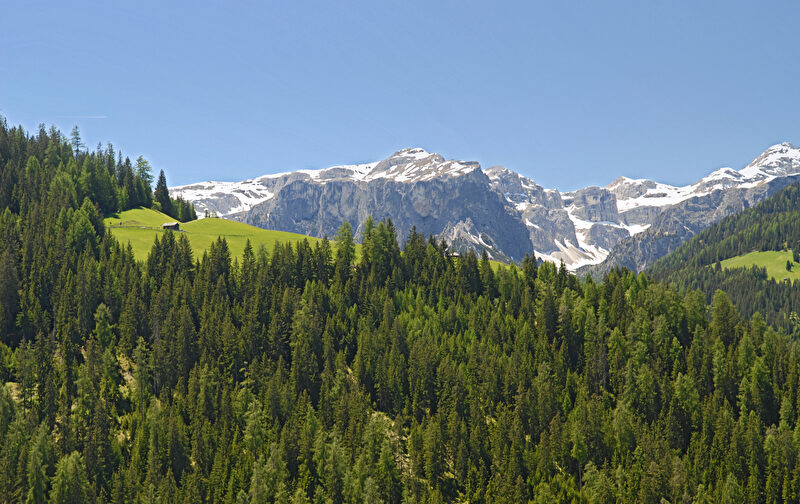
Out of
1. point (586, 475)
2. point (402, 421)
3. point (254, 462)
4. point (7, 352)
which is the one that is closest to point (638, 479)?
point (586, 475)

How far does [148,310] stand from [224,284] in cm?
1867

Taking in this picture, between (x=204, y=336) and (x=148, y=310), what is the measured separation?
1680 cm

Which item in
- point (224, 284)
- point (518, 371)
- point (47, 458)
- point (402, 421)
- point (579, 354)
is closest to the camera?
point (47, 458)

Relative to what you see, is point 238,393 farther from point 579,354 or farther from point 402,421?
point 579,354

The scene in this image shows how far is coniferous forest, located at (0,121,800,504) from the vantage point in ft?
422

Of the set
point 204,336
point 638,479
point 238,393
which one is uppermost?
point 204,336

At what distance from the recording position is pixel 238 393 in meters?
148

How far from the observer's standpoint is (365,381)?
155 m

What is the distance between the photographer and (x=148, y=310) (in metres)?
165

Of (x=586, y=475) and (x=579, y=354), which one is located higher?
(x=579, y=354)

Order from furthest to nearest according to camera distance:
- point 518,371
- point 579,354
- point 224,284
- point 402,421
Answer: point 224,284
point 579,354
point 518,371
point 402,421

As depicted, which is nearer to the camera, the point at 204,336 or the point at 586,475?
the point at 586,475

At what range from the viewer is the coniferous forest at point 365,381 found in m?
129

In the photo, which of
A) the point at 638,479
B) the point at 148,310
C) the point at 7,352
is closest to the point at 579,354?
the point at 638,479
